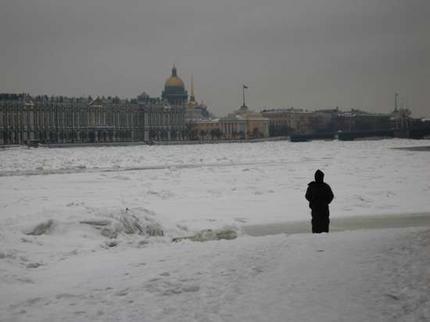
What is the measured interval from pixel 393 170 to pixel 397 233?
2194 cm

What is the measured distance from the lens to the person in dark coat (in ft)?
33.3

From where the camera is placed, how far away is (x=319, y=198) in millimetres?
10180

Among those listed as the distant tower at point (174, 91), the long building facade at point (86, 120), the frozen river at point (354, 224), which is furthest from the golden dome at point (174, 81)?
the frozen river at point (354, 224)

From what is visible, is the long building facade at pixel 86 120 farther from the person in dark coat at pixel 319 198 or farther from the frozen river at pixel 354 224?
the person in dark coat at pixel 319 198

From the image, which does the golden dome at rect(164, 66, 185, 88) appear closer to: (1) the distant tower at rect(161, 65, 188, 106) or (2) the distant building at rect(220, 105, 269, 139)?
(1) the distant tower at rect(161, 65, 188, 106)

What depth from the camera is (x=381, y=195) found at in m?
19.9

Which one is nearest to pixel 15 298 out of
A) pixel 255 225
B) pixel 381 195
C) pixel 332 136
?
pixel 255 225

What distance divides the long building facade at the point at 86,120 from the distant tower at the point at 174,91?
15.3 meters

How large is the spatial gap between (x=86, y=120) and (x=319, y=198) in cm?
14562

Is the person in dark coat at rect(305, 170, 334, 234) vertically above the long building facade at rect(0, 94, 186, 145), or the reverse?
the long building facade at rect(0, 94, 186, 145)

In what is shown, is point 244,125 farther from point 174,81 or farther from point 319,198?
point 319,198

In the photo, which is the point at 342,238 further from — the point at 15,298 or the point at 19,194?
the point at 19,194

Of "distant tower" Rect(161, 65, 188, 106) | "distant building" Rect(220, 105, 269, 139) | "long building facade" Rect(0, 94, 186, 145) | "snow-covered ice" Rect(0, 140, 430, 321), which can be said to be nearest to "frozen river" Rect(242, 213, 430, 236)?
"snow-covered ice" Rect(0, 140, 430, 321)

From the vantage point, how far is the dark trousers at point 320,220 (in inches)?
408
